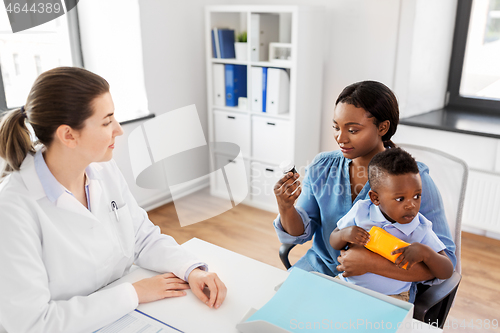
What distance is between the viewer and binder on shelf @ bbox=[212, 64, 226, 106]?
336cm

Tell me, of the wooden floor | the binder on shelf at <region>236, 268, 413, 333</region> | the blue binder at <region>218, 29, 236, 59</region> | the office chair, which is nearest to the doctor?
the binder on shelf at <region>236, 268, 413, 333</region>

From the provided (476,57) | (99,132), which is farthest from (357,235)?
(476,57)

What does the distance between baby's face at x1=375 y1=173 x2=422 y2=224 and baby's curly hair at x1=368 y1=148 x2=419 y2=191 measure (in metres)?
0.01

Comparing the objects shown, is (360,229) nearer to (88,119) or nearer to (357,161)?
(357,161)

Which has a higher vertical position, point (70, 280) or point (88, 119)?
point (88, 119)

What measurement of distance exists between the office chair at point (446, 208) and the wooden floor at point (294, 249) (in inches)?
34.2

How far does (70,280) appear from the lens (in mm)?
1053

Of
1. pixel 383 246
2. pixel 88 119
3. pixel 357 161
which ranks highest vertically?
pixel 88 119

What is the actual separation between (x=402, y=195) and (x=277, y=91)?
213 cm

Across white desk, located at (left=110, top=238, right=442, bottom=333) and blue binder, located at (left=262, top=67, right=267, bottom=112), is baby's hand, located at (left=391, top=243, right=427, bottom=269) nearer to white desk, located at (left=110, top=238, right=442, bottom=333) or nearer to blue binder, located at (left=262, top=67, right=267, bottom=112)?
white desk, located at (left=110, top=238, right=442, bottom=333)

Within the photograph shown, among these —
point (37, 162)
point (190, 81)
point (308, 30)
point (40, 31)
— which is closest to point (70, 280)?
point (37, 162)

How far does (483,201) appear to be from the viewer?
2760mm

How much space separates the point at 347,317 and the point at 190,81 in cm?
298

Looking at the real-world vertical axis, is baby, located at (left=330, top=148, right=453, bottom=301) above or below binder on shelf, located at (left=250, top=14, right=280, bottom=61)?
below
